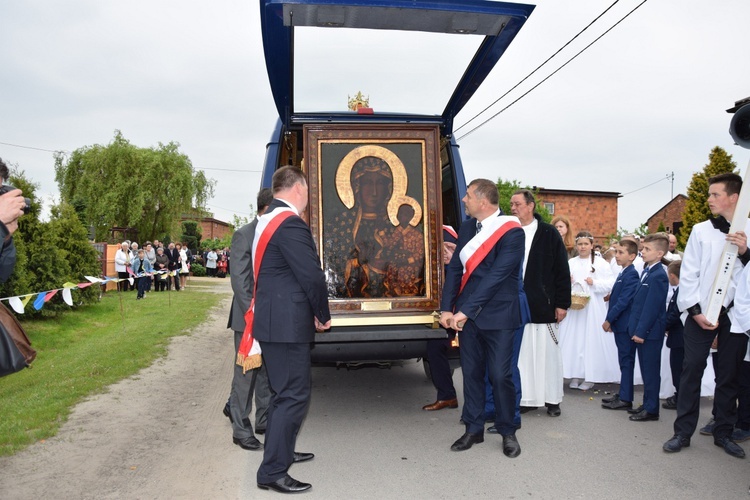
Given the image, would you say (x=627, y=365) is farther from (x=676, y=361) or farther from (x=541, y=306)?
(x=541, y=306)

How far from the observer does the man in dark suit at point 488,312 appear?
197 inches

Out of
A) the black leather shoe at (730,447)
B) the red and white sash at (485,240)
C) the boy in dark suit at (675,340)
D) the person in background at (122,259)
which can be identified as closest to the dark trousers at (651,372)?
the boy in dark suit at (675,340)

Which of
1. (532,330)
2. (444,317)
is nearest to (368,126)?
(444,317)

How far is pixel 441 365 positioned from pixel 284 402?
99.8 inches

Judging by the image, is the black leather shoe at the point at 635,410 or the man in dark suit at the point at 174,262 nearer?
the black leather shoe at the point at 635,410

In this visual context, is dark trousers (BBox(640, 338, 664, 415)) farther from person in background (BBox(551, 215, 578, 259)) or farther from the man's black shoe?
person in background (BBox(551, 215, 578, 259))

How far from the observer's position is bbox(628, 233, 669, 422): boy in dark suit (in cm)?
607

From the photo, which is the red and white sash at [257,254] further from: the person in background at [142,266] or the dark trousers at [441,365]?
the person in background at [142,266]

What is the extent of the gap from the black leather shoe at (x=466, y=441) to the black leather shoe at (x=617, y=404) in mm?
2057

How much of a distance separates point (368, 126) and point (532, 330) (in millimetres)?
2633

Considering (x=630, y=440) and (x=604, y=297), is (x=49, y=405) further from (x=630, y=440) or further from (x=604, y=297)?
(x=604, y=297)

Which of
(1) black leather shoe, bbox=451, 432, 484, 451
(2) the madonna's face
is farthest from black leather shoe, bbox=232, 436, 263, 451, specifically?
(2) the madonna's face

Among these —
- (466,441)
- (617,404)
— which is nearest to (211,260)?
(617,404)

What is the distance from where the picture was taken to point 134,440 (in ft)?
17.7
